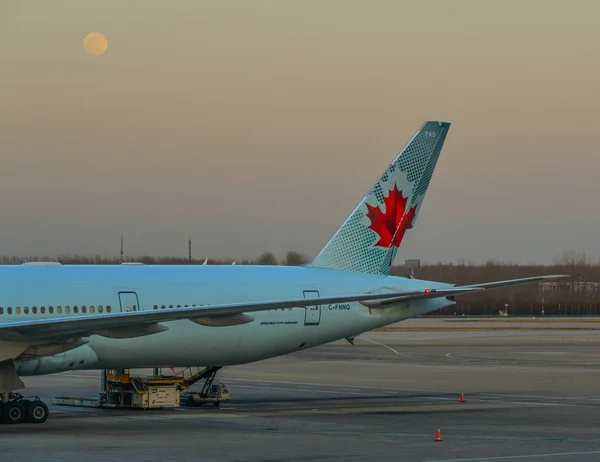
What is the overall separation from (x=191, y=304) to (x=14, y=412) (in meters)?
6.46

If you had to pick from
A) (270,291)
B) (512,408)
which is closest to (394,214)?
(270,291)

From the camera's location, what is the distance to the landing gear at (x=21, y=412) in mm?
29078

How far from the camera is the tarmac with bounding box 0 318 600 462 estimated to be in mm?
23219

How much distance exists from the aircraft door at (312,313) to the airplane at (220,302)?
0.03m

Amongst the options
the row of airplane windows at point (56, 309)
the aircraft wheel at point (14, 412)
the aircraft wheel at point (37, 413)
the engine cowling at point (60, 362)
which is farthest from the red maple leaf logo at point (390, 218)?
the aircraft wheel at point (14, 412)

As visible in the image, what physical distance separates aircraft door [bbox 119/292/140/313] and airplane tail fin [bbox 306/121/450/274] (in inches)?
264

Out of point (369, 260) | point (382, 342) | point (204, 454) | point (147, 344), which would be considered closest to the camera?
point (204, 454)

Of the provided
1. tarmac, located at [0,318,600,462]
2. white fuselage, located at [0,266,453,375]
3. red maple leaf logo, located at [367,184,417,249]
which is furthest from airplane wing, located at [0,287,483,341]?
red maple leaf logo, located at [367,184,417,249]

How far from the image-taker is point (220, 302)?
1334 inches

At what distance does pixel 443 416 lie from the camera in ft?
101

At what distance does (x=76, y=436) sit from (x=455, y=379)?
69.0 ft

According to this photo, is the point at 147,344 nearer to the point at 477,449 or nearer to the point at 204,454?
the point at 204,454

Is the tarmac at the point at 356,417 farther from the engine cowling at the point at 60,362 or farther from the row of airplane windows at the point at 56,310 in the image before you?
the row of airplane windows at the point at 56,310

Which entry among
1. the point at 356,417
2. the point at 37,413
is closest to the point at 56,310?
the point at 37,413
